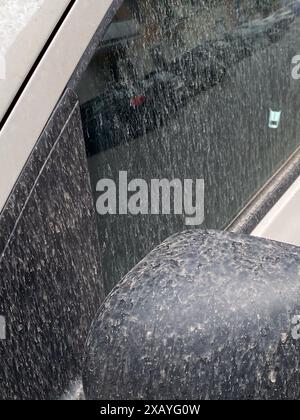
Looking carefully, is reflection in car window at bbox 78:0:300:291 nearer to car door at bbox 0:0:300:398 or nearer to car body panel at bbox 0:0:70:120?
car door at bbox 0:0:300:398

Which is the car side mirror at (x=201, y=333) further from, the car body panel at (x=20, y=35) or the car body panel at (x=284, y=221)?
the car body panel at (x=284, y=221)

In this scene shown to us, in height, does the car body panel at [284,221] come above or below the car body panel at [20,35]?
below

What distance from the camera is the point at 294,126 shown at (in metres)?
2.54

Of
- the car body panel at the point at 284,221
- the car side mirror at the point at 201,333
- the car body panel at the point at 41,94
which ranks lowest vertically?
the car side mirror at the point at 201,333

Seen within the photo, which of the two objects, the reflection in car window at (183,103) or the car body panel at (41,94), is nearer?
the car body panel at (41,94)

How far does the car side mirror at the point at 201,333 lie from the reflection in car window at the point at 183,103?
0.33 meters

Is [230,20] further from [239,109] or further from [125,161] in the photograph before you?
[125,161]

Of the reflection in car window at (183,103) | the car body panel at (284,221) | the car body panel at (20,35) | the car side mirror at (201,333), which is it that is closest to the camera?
the car side mirror at (201,333)

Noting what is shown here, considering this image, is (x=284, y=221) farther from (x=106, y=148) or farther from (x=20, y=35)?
(x=20, y=35)

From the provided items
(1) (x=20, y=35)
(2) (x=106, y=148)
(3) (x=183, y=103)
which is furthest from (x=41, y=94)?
(3) (x=183, y=103)

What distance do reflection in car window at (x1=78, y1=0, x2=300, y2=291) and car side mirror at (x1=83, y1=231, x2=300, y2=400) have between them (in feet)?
1.08

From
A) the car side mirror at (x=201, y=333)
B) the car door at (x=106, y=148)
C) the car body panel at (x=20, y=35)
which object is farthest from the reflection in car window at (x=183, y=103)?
the car side mirror at (x=201, y=333)

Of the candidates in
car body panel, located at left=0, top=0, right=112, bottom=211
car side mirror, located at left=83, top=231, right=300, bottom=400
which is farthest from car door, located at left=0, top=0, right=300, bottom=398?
car side mirror, located at left=83, top=231, right=300, bottom=400

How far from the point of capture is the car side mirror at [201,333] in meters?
1.16
